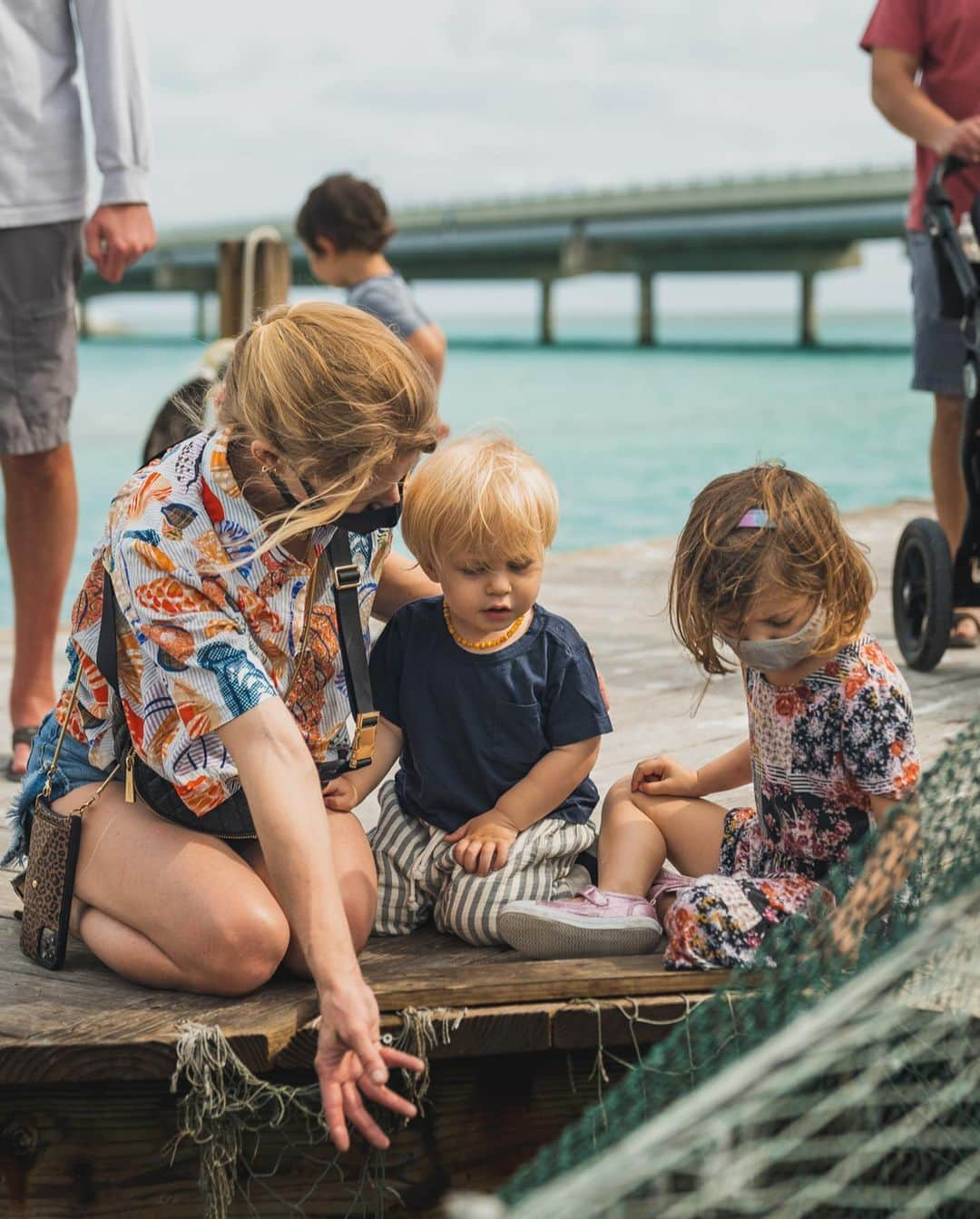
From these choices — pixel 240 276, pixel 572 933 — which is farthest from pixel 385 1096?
pixel 240 276

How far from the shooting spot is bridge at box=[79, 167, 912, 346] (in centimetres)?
3756

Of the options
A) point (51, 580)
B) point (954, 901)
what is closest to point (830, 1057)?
point (954, 901)

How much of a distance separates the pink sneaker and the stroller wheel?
205 cm

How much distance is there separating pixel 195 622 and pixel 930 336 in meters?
2.90

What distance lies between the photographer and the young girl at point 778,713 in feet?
7.88

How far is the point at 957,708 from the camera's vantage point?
4.01 metres

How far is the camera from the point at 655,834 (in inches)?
107

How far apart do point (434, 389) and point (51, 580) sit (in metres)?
1.64

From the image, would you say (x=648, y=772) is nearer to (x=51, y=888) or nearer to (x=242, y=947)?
(x=242, y=947)

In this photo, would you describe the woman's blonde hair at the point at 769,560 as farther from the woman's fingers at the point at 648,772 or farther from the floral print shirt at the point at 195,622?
the floral print shirt at the point at 195,622

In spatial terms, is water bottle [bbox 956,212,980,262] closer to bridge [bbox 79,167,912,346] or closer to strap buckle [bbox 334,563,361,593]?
strap buckle [bbox 334,563,361,593]

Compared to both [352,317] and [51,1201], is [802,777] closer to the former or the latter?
[352,317]

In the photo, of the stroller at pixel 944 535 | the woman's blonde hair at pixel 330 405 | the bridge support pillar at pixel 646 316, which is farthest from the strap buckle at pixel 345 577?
the bridge support pillar at pixel 646 316

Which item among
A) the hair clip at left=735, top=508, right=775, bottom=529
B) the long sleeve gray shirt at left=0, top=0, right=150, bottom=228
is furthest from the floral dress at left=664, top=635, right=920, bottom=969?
the long sleeve gray shirt at left=0, top=0, right=150, bottom=228
